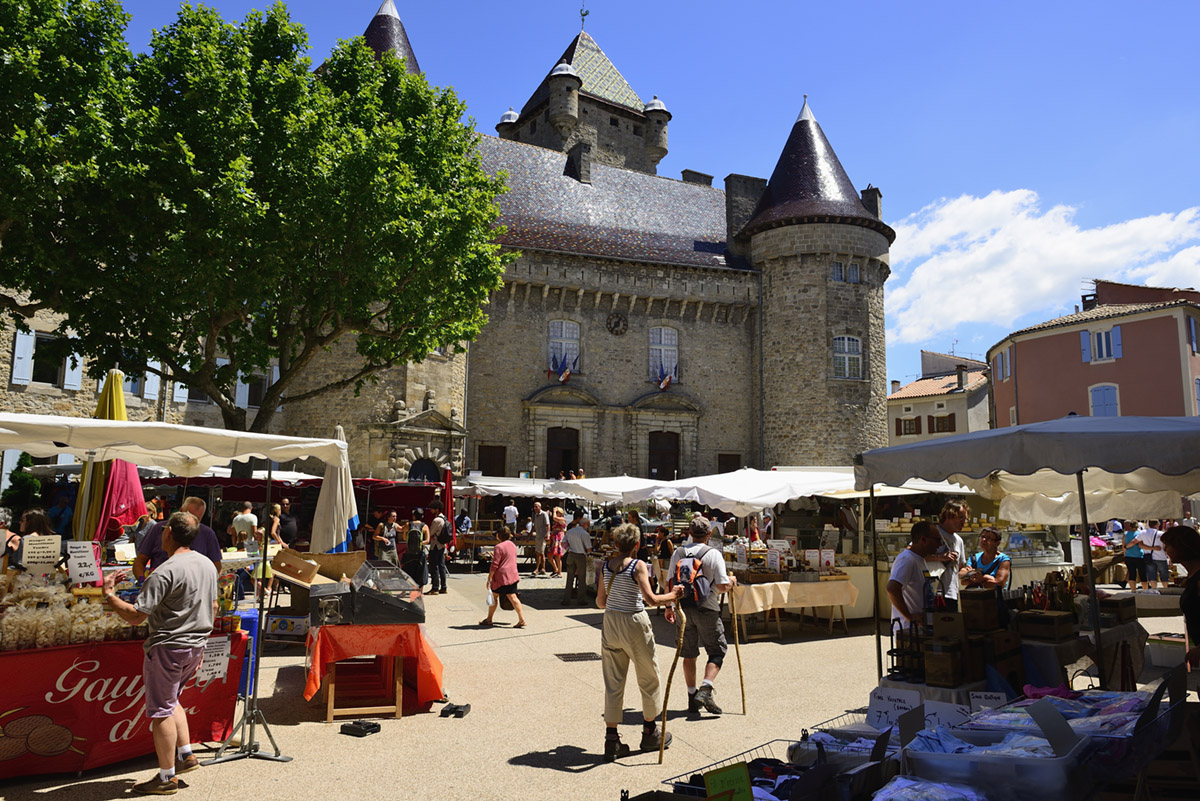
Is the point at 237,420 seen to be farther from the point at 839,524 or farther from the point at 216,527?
the point at 839,524

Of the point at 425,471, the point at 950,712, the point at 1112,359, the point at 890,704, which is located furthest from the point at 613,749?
the point at 1112,359

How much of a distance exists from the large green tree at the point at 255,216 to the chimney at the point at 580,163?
1445 centimetres

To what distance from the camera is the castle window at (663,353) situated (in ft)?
84.4

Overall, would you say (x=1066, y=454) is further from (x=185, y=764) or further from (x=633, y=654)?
(x=185, y=764)

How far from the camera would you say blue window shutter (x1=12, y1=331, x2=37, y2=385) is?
17.0m

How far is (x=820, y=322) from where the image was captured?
25250 millimetres

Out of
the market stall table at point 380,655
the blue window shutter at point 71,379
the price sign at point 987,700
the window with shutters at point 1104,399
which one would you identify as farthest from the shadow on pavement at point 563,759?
the window with shutters at point 1104,399

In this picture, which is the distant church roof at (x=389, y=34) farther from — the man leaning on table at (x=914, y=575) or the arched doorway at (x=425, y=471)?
the man leaning on table at (x=914, y=575)

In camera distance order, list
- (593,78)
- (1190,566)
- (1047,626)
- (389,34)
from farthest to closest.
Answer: (593,78)
(389,34)
(1047,626)
(1190,566)

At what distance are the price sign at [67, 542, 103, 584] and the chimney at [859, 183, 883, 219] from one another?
90.3ft

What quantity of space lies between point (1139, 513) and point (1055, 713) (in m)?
6.44

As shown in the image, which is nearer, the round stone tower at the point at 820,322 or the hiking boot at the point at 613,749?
the hiking boot at the point at 613,749

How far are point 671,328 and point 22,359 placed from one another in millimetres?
18100

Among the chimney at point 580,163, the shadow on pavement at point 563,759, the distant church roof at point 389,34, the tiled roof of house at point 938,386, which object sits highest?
the distant church roof at point 389,34
